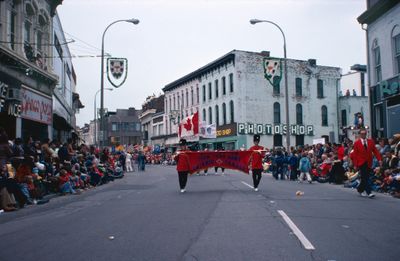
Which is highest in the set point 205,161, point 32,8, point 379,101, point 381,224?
point 32,8

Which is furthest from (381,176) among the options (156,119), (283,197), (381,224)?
(156,119)

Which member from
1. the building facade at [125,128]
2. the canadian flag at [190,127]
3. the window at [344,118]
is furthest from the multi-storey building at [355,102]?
the building facade at [125,128]

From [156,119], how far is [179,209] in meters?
63.8

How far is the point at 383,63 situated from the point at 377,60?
1.07m

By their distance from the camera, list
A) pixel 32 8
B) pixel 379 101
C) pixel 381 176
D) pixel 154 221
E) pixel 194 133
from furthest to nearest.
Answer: pixel 194 133
pixel 379 101
pixel 32 8
pixel 381 176
pixel 154 221

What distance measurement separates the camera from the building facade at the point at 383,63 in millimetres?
21594

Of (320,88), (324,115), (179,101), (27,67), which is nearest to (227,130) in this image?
(324,115)

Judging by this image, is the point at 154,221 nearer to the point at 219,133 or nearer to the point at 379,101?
the point at 379,101

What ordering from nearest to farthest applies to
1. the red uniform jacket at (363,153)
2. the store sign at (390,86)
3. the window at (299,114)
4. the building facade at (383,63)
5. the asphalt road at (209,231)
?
1. the asphalt road at (209,231)
2. the red uniform jacket at (363,153)
3. the store sign at (390,86)
4. the building facade at (383,63)
5. the window at (299,114)

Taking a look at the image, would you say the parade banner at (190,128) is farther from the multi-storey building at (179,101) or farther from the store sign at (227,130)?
the multi-storey building at (179,101)

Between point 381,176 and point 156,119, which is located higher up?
point 156,119

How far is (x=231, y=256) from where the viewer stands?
5535 mm

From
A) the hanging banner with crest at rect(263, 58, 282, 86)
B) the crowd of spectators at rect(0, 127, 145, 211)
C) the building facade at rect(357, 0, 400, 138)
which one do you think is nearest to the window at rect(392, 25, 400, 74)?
the building facade at rect(357, 0, 400, 138)

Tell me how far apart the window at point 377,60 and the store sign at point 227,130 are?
22631 millimetres
